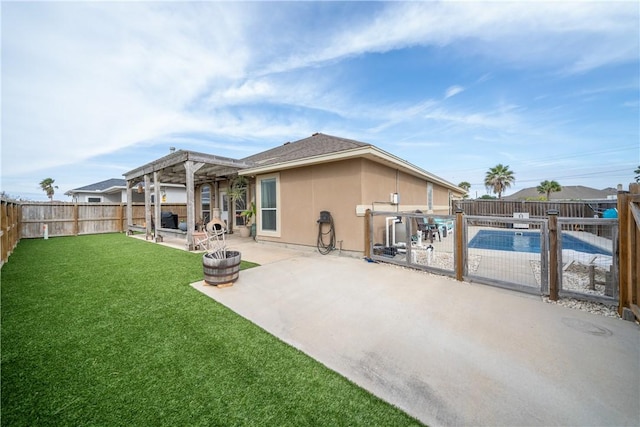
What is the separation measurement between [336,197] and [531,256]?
5.22 metres

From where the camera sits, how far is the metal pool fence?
341 cm

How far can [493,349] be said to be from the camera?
2.35 m

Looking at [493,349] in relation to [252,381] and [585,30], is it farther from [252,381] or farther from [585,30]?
[585,30]

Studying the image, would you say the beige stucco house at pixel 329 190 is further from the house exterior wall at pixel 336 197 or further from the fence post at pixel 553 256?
the fence post at pixel 553 256

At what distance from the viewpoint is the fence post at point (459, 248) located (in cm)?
434

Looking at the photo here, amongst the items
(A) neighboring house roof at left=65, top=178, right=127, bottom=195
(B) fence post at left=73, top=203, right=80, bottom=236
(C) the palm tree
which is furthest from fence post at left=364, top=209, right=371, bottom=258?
(C) the palm tree

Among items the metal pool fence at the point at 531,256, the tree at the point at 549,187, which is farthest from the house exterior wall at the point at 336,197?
the tree at the point at 549,187

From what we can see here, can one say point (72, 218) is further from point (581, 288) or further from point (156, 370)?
point (581, 288)

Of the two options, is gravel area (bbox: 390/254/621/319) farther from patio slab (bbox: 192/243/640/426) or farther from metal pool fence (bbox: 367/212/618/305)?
patio slab (bbox: 192/243/640/426)

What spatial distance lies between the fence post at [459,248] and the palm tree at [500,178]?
29957 millimetres

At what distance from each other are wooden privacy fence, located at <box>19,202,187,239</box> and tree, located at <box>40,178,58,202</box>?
26.9 meters

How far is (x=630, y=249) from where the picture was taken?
2.76m

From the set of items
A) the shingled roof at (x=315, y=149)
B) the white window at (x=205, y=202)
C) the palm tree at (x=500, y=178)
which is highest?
the palm tree at (x=500, y=178)

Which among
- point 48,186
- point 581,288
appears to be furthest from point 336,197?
point 48,186
